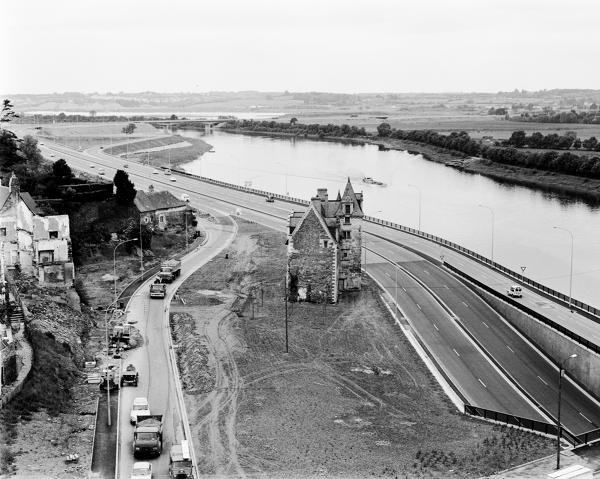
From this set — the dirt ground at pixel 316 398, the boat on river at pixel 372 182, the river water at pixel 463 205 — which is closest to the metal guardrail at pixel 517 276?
the river water at pixel 463 205

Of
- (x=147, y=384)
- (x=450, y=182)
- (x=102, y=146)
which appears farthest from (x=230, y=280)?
(x=102, y=146)

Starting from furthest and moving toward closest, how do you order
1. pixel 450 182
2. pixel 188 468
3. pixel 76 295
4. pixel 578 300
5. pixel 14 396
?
pixel 450 182 < pixel 578 300 < pixel 76 295 < pixel 14 396 < pixel 188 468

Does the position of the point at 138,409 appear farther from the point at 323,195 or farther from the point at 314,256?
the point at 323,195

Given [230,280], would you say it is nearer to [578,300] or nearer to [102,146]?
[578,300]

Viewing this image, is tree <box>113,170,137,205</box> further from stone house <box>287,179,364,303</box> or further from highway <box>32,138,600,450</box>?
stone house <box>287,179,364,303</box>

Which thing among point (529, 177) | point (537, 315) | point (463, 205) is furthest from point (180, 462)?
point (529, 177)

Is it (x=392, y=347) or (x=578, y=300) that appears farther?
(x=578, y=300)
